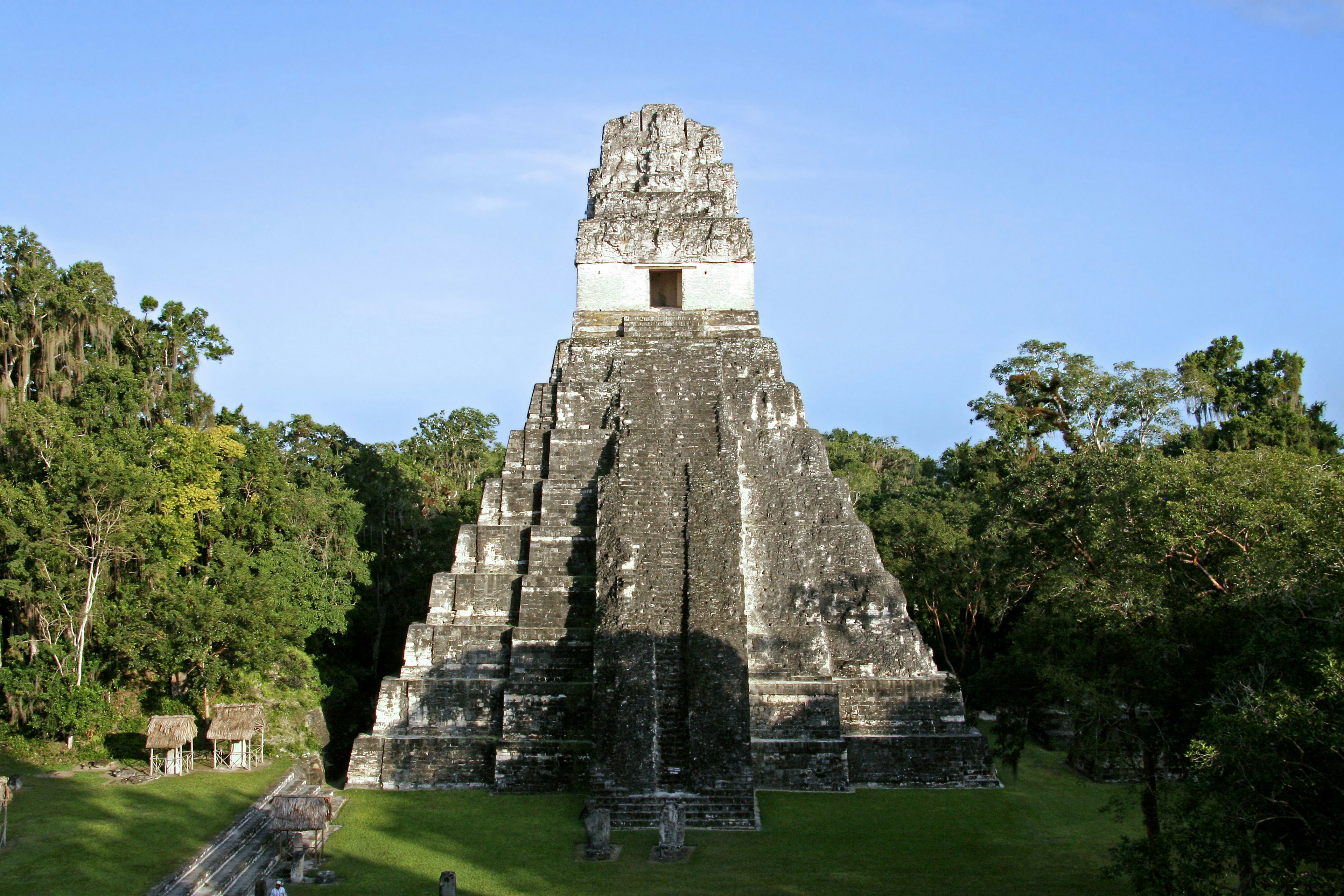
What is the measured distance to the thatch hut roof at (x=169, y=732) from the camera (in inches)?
520

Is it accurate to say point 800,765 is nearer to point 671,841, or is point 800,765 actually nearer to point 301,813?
point 671,841

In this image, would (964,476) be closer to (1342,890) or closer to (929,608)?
(929,608)

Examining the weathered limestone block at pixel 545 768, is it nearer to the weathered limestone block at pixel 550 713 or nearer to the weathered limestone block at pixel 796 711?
the weathered limestone block at pixel 550 713

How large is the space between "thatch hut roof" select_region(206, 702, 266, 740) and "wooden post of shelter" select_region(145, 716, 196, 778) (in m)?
0.29

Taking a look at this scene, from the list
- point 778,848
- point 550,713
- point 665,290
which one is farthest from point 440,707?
point 665,290

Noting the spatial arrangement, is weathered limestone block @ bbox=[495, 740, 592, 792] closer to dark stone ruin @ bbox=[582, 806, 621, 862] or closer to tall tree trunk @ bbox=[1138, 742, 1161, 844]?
dark stone ruin @ bbox=[582, 806, 621, 862]

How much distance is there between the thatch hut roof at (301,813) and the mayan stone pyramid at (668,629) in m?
2.53

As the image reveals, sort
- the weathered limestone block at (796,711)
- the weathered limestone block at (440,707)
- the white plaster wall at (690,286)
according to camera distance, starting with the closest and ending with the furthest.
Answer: the weathered limestone block at (796,711)
the weathered limestone block at (440,707)
the white plaster wall at (690,286)

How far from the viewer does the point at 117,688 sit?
16.7m

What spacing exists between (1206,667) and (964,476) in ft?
54.4

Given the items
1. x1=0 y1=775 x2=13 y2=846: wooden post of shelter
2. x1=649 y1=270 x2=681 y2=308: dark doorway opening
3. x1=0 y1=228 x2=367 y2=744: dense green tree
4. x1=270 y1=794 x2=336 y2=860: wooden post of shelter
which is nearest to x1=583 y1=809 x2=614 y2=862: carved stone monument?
x1=270 y1=794 x2=336 y2=860: wooden post of shelter

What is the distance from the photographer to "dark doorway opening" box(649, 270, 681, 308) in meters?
19.3

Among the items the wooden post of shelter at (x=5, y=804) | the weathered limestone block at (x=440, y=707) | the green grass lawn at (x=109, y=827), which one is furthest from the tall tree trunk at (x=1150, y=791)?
the wooden post of shelter at (x=5, y=804)

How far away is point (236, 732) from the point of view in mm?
13883
